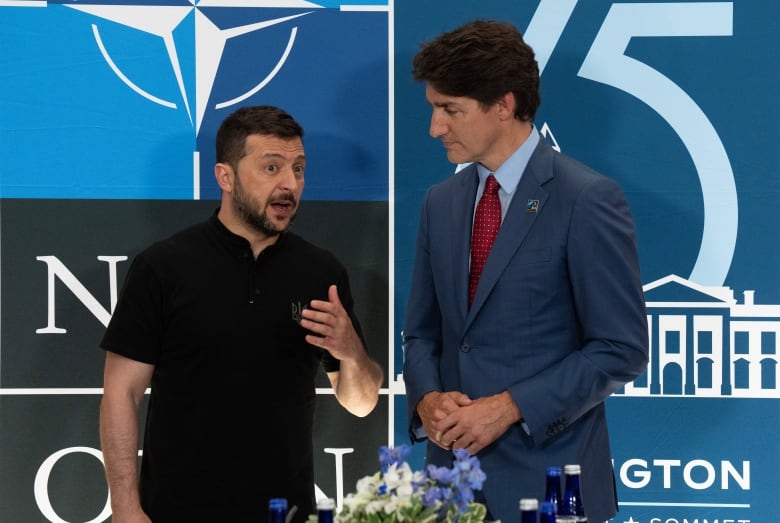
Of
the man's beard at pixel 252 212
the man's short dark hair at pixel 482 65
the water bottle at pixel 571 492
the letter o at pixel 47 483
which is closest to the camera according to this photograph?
the water bottle at pixel 571 492

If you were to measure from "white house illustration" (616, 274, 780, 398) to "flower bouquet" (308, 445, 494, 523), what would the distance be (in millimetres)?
1766

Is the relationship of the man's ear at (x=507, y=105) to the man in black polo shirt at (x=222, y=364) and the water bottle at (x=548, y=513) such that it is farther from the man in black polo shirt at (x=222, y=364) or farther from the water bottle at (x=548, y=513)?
the water bottle at (x=548, y=513)

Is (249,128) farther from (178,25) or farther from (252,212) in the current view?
(178,25)

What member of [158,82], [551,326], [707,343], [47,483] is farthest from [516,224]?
[47,483]

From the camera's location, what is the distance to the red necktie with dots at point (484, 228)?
90.0 inches

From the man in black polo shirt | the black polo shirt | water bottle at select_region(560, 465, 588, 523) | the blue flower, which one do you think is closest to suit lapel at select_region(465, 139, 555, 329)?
the man in black polo shirt

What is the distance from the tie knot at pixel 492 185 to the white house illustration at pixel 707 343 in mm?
963

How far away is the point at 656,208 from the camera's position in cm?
309

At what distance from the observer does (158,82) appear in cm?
313

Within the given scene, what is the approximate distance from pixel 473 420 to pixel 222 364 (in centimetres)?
60

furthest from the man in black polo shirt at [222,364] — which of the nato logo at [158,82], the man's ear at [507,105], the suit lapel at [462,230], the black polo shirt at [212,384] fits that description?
the nato logo at [158,82]

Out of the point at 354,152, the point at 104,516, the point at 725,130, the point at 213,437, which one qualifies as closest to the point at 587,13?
the point at 725,130

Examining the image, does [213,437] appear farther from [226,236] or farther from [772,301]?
[772,301]

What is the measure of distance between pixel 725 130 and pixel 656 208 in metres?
0.31
